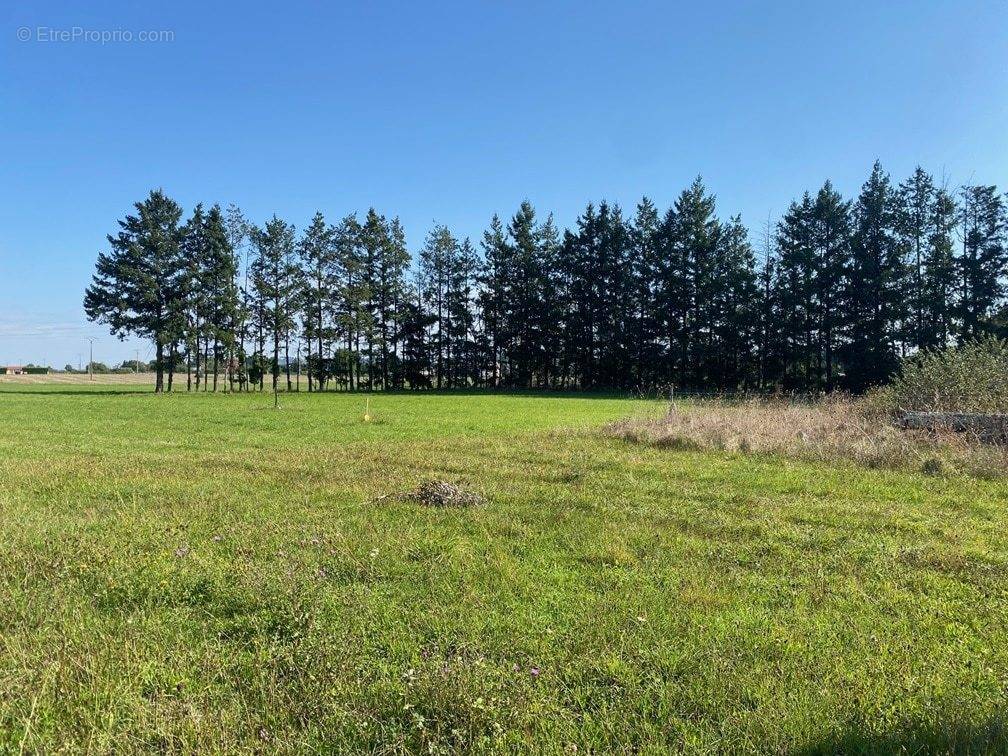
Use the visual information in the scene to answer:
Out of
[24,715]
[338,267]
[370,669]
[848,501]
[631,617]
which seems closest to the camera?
[24,715]

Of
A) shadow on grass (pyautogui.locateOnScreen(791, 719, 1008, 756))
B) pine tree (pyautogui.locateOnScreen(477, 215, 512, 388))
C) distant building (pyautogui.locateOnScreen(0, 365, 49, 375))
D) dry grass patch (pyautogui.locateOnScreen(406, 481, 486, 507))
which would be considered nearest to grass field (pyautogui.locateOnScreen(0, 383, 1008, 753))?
shadow on grass (pyautogui.locateOnScreen(791, 719, 1008, 756))

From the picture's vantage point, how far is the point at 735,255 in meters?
47.2

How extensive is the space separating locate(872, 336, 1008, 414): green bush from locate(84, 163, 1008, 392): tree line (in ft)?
78.9

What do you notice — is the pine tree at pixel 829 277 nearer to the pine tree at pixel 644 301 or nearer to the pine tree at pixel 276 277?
the pine tree at pixel 644 301

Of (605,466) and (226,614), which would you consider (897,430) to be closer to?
(605,466)

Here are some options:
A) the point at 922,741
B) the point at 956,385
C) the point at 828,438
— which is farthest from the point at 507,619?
the point at 956,385

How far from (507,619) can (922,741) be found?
2101 millimetres

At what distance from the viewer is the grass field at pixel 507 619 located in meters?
2.53

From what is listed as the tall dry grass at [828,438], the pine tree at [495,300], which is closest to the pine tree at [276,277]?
the pine tree at [495,300]

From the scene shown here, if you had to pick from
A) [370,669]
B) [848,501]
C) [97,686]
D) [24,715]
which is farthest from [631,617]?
[848,501]

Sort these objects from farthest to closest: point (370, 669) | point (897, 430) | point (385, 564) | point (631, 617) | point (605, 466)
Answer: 1. point (897, 430)
2. point (605, 466)
3. point (385, 564)
4. point (631, 617)
5. point (370, 669)

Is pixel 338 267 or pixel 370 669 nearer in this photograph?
pixel 370 669

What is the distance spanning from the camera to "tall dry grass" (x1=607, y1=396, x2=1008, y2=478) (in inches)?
356

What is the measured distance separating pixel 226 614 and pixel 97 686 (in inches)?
38.2
